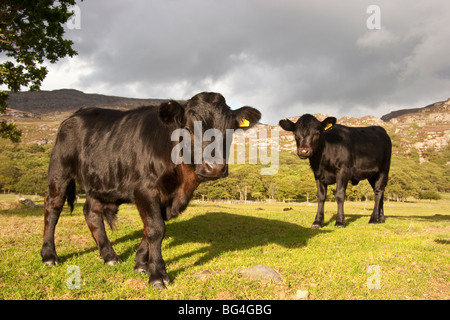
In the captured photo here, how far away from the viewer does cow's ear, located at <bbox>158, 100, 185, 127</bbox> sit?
5.90m

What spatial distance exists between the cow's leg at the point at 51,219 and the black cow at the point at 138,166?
0.02 metres

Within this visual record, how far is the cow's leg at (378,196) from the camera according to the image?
579 inches

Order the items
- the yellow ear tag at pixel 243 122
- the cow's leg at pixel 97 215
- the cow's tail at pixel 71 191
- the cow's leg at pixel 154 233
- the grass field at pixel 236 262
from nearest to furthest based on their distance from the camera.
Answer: the grass field at pixel 236 262 < the cow's leg at pixel 154 233 < the yellow ear tag at pixel 243 122 < the cow's leg at pixel 97 215 < the cow's tail at pixel 71 191

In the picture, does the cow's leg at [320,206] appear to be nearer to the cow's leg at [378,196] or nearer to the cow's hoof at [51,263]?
the cow's leg at [378,196]

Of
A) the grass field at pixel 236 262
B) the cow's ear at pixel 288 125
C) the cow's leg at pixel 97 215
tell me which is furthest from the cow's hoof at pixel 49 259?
the cow's ear at pixel 288 125

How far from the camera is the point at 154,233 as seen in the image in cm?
584

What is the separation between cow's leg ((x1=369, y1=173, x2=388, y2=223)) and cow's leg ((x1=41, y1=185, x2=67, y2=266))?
12.9 meters

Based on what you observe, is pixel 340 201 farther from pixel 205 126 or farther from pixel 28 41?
pixel 28 41

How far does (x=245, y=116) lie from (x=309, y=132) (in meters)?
7.01

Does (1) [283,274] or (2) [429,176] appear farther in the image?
(2) [429,176]

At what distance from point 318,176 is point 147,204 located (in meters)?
9.56
